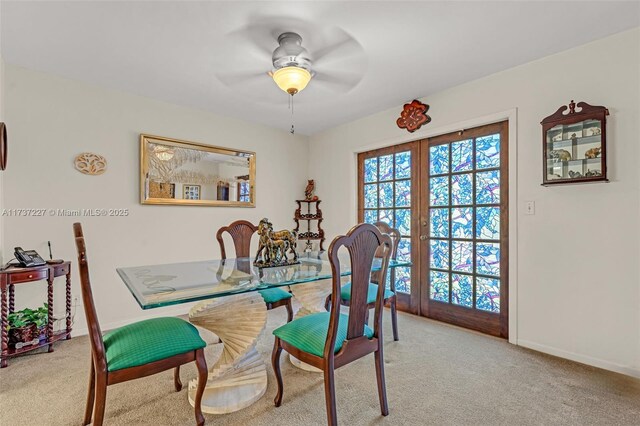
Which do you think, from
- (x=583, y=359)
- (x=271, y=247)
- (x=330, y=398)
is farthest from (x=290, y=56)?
(x=583, y=359)

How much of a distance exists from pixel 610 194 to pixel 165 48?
329 centimetres

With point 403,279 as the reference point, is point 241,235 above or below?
above

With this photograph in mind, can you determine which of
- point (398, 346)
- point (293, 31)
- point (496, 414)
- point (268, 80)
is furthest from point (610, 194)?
point (268, 80)

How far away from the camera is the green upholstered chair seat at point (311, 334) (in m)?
1.62

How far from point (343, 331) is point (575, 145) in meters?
2.13

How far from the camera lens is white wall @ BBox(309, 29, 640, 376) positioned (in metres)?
2.15

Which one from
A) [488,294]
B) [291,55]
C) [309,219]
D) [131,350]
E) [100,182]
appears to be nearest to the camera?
[131,350]

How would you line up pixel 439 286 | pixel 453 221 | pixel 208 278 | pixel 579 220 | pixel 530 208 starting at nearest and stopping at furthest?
pixel 208 278, pixel 579 220, pixel 530 208, pixel 453 221, pixel 439 286

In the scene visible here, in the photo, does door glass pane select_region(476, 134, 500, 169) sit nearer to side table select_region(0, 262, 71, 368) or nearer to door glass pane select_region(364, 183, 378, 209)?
door glass pane select_region(364, 183, 378, 209)

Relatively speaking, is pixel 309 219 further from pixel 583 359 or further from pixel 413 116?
pixel 583 359

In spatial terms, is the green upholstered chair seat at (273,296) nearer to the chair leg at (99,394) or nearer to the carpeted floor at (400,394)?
the carpeted floor at (400,394)

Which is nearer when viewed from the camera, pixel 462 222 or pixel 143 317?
pixel 462 222

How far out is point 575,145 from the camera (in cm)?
233

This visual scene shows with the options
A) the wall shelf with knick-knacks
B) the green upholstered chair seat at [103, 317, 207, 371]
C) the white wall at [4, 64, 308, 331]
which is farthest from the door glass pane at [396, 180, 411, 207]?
the green upholstered chair seat at [103, 317, 207, 371]
